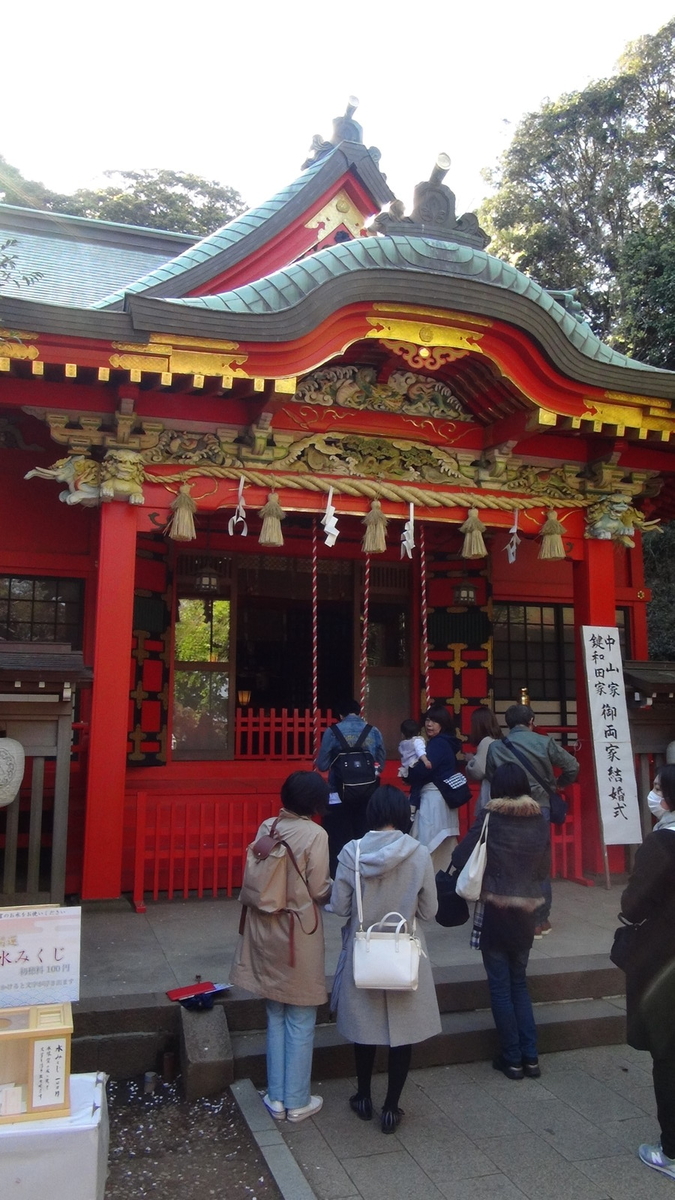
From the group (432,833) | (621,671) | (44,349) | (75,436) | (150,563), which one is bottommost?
(432,833)

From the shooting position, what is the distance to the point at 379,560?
1068cm

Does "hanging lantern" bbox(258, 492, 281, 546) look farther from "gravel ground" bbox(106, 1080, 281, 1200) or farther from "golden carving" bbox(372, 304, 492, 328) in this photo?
"gravel ground" bbox(106, 1080, 281, 1200)

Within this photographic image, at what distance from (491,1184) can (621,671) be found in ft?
17.1

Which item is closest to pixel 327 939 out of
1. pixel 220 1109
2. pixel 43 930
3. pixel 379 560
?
pixel 220 1109

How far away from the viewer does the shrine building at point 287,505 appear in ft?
23.3

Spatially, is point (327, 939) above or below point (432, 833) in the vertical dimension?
below

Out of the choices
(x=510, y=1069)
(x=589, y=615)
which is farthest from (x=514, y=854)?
(x=589, y=615)

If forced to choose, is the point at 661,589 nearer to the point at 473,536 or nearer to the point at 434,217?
the point at 473,536

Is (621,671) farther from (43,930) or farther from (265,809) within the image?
(43,930)

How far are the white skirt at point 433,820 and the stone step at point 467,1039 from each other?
1.76 metres

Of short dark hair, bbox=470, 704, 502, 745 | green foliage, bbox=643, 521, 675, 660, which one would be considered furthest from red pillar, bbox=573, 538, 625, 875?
green foliage, bbox=643, 521, 675, 660

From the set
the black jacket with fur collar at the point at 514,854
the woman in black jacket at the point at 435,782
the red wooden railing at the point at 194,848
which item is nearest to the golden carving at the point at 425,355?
the woman in black jacket at the point at 435,782

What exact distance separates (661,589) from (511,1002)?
1552 centimetres

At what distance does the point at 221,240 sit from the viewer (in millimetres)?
9914
